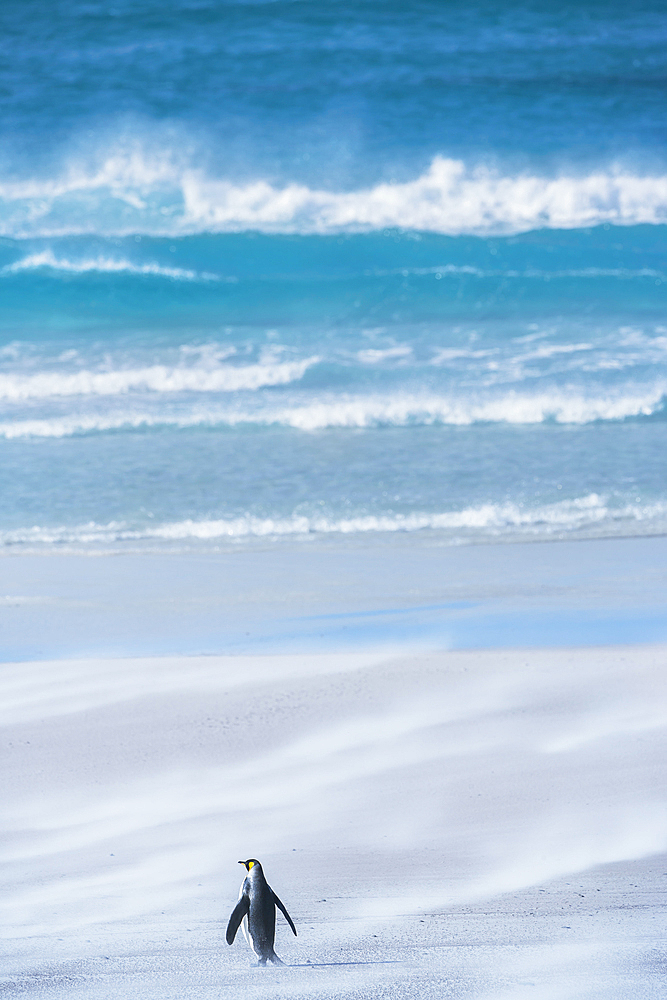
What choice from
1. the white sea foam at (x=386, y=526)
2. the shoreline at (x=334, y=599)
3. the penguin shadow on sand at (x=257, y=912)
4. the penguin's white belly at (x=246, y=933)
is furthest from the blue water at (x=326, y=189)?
the penguin shadow on sand at (x=257, y=912)

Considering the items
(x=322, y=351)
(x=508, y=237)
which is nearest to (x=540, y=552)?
(x=322, y=351)

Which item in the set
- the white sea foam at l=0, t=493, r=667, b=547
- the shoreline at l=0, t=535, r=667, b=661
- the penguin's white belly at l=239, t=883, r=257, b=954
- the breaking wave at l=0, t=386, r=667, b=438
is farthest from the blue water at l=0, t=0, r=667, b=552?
the penguin's white belly at l=239, t=883, r=257, b=954

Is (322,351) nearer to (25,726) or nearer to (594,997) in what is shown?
(25,726)

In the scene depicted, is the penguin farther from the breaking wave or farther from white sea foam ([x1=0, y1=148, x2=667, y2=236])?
white sea foam ([x1=0, y1=148, x2=667, y2=236])

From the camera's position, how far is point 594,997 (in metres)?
2.05

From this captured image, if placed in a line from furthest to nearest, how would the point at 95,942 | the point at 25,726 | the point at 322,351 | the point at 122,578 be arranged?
the point at 322,351
the point at 122,578
the point at 25,726
the point at 95,942

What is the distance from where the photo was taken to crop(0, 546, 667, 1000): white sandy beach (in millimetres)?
2166

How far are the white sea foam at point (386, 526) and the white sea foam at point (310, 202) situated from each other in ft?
27.5

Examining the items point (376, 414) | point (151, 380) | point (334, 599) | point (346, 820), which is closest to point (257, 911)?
point (346, 820)

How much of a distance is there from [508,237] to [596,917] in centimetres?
1205

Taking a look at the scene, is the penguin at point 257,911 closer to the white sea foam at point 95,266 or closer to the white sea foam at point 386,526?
the white sea foam at point 386,526

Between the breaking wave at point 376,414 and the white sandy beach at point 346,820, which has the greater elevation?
the breaking wave at point 376,414

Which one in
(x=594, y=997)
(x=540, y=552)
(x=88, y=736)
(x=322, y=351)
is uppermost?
(x=322, y=351)

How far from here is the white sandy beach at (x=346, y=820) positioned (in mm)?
2166
